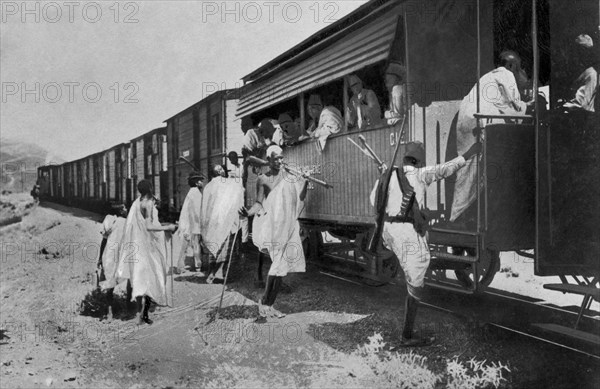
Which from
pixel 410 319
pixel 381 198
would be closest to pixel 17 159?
pixel 381 198

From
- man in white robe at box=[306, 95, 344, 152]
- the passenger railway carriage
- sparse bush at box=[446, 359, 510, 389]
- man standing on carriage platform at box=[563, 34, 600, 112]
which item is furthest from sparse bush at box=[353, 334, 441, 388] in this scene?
man in white robe at box=[306, 95, 344, 152]

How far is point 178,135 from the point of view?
11.9m

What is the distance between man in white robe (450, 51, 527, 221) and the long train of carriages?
Answer: 4.0 inches

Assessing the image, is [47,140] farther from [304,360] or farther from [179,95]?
[304,360]

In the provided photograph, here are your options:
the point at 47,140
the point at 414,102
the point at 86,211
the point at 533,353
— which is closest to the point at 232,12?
the point at 414,102

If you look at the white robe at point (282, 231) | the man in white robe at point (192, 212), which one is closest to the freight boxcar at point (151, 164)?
the man in white robe at point (192, 212)

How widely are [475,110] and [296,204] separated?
2194 mm

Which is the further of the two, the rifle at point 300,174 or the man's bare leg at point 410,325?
the rifle at point 300,174

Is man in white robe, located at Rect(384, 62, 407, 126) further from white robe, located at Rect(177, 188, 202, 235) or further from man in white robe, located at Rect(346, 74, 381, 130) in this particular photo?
white robe, located at Rect(177, 188, 202, 235)

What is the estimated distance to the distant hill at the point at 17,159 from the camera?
6.22 m

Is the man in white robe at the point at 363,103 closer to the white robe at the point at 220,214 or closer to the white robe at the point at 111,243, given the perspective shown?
the white robe at the point at 220,214

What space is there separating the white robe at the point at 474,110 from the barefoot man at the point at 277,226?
5.78ft

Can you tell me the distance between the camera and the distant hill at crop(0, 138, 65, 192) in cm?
622

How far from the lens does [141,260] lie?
575cm
